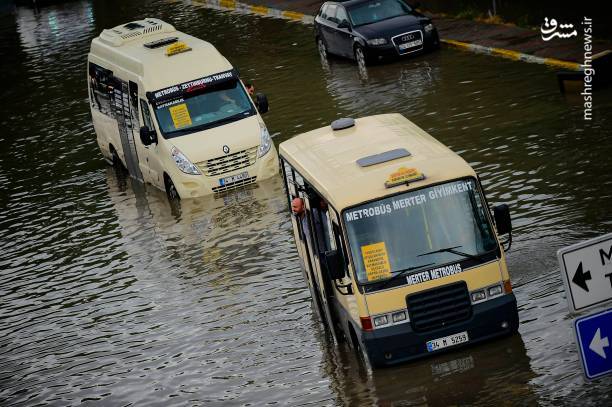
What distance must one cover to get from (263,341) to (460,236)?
3.60 metres

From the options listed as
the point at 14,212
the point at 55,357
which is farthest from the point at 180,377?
the point at 14,212

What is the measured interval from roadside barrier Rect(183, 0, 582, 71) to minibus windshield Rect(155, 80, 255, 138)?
7.21 metres

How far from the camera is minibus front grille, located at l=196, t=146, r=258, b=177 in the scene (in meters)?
23.8

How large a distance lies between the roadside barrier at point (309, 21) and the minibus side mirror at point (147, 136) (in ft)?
29.2

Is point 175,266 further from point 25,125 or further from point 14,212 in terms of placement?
point 25,125

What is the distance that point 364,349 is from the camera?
548 inches

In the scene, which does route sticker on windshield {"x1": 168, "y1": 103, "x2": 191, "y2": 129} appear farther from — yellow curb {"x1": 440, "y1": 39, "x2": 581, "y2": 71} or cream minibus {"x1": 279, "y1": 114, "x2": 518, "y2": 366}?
cream minibus {"x1": 279, "y1": 114, "x2": 518, "y2": 366}

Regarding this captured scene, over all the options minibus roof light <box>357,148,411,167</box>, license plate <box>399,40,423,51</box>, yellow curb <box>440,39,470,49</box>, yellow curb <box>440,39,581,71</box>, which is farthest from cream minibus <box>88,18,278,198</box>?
minibus roof light <box>357,148,411,167</box>

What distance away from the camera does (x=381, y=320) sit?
44.9 feet

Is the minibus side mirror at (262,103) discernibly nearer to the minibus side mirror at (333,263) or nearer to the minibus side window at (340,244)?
the minibus side window at (340,244)

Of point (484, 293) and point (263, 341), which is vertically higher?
point (484, 293)

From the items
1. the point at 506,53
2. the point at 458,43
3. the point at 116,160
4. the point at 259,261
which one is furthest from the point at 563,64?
the point at 259,261

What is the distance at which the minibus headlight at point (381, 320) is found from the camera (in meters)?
13.7

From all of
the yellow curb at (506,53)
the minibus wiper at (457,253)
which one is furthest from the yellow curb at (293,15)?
the minibus wiper at (457,253)
